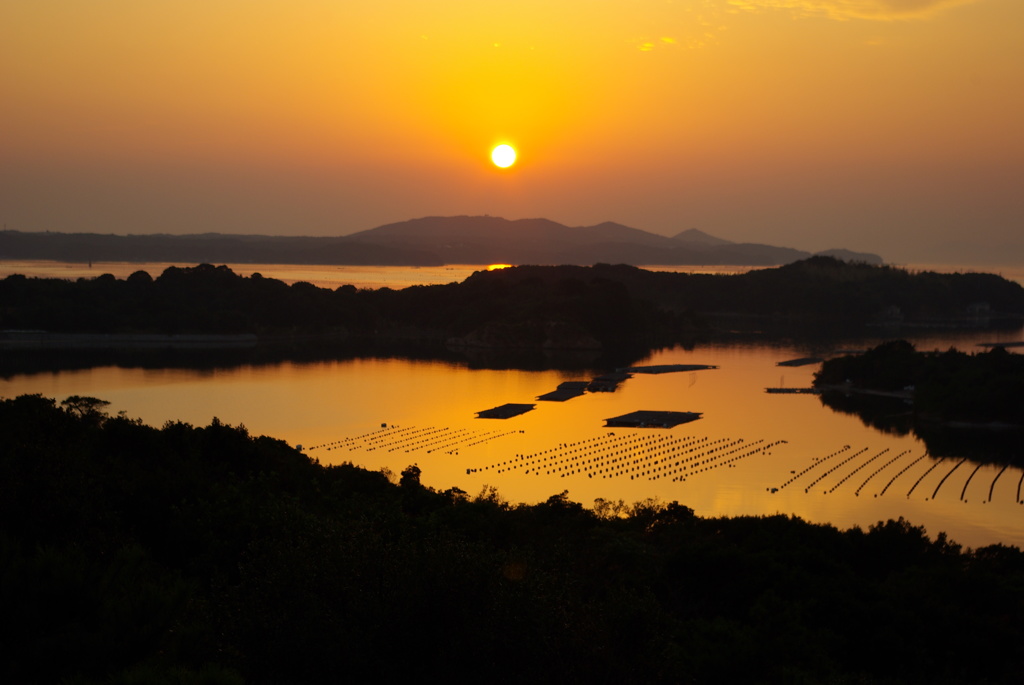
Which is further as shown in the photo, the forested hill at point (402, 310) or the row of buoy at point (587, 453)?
the forested hill at point (402, 310)

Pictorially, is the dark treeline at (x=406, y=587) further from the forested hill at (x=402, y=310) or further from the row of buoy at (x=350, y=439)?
the forested hill at (x=402, y=310)

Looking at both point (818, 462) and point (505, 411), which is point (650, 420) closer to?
point (505, 411)

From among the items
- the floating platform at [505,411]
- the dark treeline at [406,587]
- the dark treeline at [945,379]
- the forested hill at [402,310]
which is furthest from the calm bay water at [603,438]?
the forested hill at [402,310]

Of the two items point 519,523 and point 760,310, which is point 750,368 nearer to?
point 519,523

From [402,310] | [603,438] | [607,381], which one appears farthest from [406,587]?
[402,310]

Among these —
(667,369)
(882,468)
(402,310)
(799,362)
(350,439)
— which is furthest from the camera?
(402,310)

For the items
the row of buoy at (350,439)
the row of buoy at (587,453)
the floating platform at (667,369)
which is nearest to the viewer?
the row of buoy at (587,453)

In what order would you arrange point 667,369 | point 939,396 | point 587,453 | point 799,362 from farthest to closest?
point 799,362 < point 667,369 < point 939,396 < point 587,453
